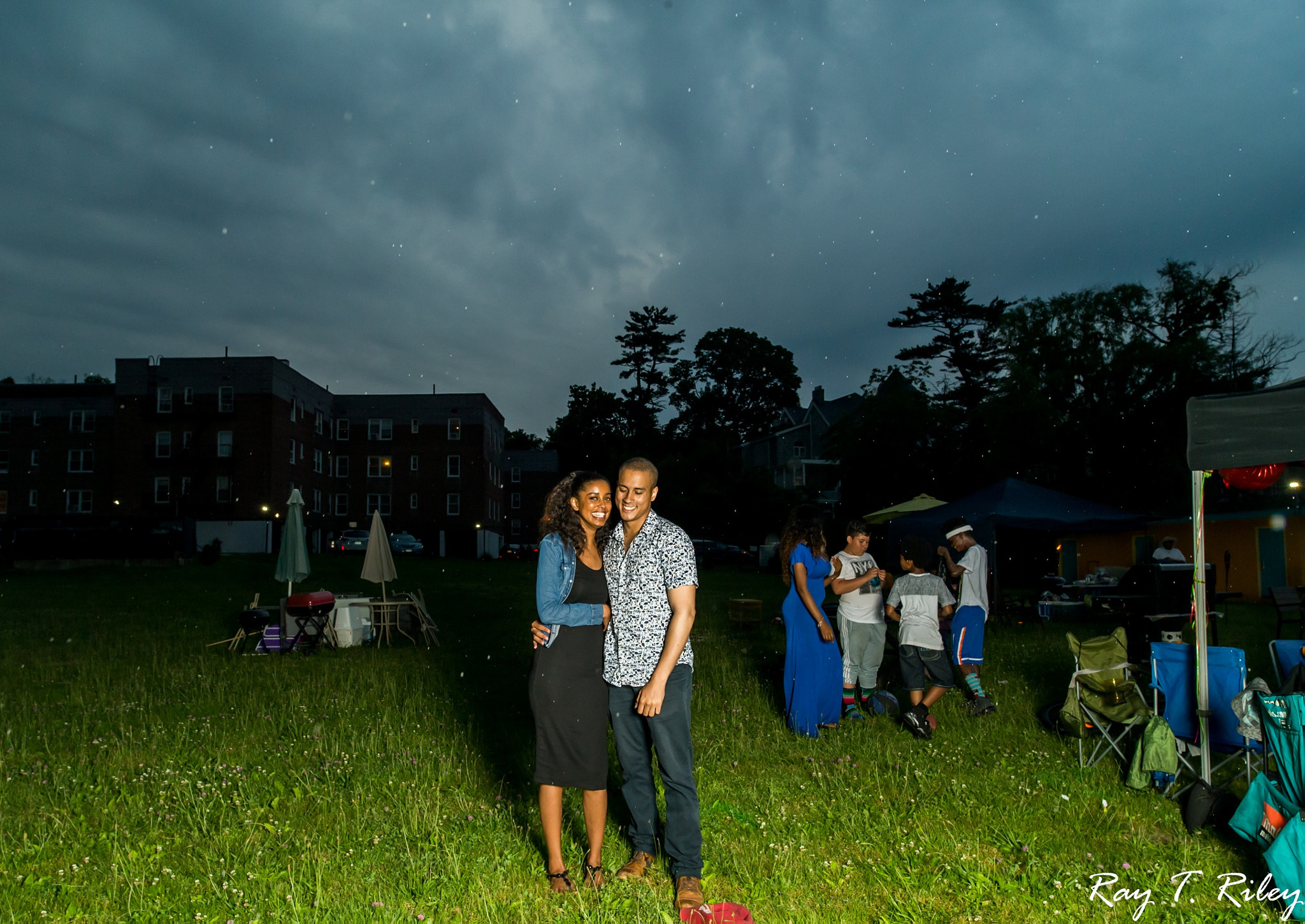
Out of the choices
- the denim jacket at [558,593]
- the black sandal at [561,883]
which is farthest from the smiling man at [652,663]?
the black sandal at [561,883]

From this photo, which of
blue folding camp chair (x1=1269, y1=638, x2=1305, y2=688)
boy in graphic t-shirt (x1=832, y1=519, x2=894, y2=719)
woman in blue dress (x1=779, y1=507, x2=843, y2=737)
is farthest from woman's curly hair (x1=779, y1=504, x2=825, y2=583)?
blue folding camp chair (x1=1269, y1=638, x2=1305, y2=688)

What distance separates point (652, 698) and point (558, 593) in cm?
62

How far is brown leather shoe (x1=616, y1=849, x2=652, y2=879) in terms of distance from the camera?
419 centimetres

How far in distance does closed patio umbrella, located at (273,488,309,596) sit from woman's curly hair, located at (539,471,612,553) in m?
13.0

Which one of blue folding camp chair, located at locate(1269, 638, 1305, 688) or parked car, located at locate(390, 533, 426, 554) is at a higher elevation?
blue folding camp chair, located at locate(1269, 638, 1305, 688)

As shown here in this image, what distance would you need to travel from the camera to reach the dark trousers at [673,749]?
3969mm

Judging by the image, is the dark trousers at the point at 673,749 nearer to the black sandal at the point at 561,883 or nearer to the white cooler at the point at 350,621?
the black sandal at the point at 561,883

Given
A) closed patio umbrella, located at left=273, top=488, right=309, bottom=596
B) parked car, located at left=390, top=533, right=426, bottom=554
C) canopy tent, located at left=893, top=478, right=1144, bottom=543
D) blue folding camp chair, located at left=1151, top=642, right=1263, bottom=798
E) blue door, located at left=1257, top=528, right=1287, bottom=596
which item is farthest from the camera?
parked car, located at left=390, top=533, right=426, bottom=554

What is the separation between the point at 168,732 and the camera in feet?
24.9

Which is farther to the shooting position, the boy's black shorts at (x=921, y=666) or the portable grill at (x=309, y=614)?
the portable grill at (x=309, y=614)

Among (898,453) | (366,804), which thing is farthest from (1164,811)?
(898,453)

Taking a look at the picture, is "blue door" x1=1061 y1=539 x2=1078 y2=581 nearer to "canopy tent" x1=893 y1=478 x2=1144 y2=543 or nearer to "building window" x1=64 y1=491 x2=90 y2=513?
"canopy tent" x1=893 y1=478 x2=1144 y2=543

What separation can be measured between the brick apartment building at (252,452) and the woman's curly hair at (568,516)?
1734 inches

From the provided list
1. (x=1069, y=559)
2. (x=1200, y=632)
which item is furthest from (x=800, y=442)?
(x=1200, y=632)
